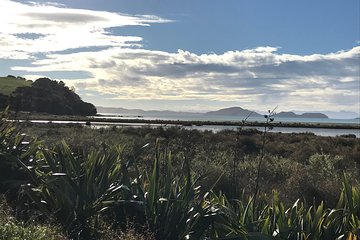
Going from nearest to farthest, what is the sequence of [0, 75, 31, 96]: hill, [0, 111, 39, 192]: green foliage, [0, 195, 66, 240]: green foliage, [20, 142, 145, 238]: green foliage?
[0, 195, 66, 240]: green foliage
[20, 142, 145, 238]: green foliage
[0, 111, 39, 192]: green foliage
[0, 75, 31, 96]: hill

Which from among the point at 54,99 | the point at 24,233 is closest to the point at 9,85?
the point at 54,99

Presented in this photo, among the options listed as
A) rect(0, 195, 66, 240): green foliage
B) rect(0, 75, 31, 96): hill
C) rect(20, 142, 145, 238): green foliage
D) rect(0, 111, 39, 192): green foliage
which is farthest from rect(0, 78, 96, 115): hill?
rect(0, 195, 66, 240): green foliage

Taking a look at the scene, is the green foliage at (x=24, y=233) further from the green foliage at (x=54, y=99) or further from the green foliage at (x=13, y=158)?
the green foliage at (x=54, y=99)

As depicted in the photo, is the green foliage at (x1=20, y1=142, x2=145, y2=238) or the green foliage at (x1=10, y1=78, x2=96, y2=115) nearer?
the green foliage at (x1=20, y1=142, x2=145, y2=238)

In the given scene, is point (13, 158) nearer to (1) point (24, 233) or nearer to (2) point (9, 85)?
(1) point (24, 233)

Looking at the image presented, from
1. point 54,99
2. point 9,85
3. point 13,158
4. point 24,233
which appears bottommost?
point 24,233

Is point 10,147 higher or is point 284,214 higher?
point 10,147

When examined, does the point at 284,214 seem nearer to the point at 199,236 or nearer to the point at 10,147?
the point at 199,236

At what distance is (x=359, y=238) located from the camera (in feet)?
19.7

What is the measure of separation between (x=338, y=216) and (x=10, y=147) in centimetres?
591

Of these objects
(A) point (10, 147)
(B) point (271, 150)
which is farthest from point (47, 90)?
(A) point (10, 147)

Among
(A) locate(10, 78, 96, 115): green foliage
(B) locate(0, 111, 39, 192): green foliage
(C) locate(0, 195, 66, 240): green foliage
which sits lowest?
(C) locate(0, 195, 66, 240): green foliage

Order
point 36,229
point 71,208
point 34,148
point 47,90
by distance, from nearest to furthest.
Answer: point 36,229
point 71,208
point 34,148
point 47,90

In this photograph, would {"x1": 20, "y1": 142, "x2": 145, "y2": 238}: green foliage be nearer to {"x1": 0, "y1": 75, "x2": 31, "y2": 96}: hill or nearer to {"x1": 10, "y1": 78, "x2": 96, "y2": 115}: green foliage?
{"x1": 0, "y1": 75, "x2": 31, "y2": 96}: hill
